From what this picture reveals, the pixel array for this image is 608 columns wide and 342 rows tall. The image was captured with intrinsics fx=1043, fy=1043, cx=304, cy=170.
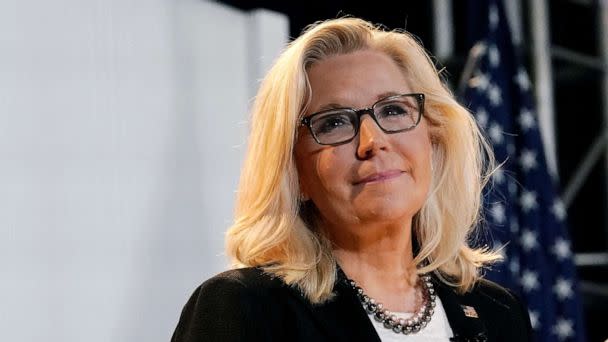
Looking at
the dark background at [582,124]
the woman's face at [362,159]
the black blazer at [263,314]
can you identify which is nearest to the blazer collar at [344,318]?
the black blazer at [263,314]

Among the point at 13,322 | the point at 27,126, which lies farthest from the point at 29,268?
the point at 27,126

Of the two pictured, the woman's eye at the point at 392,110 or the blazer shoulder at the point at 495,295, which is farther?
the blazer shoulder at the point at 495,295

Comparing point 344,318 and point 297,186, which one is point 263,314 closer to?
point 344,318

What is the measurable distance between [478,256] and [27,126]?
3.39 ft

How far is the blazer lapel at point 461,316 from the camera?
6.63ft

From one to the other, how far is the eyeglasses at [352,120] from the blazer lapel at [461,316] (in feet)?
1.19

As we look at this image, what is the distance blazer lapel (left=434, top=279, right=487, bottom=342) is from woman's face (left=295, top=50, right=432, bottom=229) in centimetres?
19

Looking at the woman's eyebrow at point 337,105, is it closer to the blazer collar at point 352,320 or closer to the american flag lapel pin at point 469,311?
the blazer collar at point 352,320

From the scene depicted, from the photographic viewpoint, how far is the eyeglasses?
1934 millimetres

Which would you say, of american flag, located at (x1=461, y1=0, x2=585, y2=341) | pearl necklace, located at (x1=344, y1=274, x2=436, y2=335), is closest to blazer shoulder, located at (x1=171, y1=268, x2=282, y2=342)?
pearl necklace, located at (x1=344, y1=274, x2=436, y2=335)

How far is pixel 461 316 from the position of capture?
6.73 ft

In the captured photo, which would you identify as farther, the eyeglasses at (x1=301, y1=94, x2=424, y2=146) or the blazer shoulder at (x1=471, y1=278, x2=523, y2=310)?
the blazer shoulder at (x1=471, y1=278, x2=523, y2=310)

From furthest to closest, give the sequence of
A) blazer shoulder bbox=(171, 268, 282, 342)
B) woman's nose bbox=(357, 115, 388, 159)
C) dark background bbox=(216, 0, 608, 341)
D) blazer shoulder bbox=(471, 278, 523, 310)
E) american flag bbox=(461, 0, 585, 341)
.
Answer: dark background bbox=(216, 0, 608, 341) → american flag bbox=(461, 0, 585, 341) → blazer shoulder bbox=(471, 278, 523, 310) → woman's nose bbox=(357, 115, 388, 159) → blazer shoulder bbox=(171, 268, 282, 342)

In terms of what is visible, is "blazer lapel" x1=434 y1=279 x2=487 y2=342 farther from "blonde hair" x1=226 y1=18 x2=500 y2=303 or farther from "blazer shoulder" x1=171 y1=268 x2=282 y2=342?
"blazer shoulder" x1=171 y1=268 x2=282 y2=342
